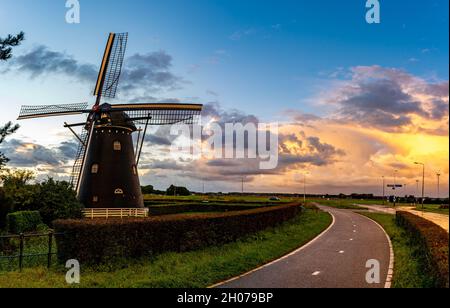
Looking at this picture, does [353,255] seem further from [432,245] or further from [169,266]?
[169,266]

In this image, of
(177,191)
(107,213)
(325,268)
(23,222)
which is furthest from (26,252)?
(177,191)

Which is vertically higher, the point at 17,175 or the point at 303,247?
the point at 17,175

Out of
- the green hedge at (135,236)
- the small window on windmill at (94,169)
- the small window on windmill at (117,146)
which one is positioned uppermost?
the small window on windmill at (117,146)

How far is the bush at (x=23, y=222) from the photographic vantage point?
26.5 metres

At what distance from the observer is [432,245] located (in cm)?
1340

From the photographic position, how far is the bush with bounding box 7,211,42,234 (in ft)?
87.1

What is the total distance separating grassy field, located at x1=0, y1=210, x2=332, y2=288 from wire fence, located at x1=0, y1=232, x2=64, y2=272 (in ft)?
3.31

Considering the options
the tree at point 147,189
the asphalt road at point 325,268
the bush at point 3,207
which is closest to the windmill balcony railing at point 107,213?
the bush at point 3,207

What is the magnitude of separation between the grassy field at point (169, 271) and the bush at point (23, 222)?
1270 cm

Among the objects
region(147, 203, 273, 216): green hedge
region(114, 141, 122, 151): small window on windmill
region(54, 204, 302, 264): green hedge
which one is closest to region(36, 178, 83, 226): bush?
region(114, 141, 122, 151): small window on windmill

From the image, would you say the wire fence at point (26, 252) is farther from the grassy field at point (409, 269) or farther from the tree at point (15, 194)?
the grassy field at point (409, 269)
